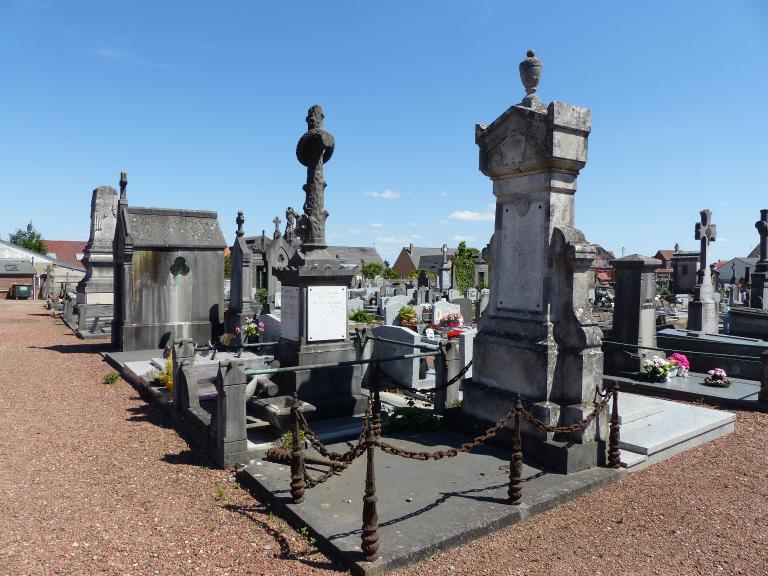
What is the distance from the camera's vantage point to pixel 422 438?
6.79 metres

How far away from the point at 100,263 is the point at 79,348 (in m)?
6.28

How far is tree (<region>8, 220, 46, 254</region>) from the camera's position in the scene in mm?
66319

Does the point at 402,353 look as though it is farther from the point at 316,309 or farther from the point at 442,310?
the point at 442,310

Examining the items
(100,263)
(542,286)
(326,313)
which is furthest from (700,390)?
(100,263)

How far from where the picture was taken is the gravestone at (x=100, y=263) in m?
19.3

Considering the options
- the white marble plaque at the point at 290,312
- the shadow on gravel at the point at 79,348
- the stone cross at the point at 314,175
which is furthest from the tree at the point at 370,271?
the white marble plaque at the point at 290,312

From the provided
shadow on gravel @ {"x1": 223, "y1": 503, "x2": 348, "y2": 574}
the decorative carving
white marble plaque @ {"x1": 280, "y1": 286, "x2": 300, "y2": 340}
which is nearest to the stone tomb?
the decorative carving

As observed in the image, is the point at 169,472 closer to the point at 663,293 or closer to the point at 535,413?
the point at 535,413

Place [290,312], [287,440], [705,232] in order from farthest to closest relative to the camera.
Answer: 1. [705,232]
2. [290,312]
3. [287,440]

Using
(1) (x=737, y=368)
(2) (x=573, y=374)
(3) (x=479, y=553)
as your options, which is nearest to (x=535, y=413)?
(2) (x=573, y=374)

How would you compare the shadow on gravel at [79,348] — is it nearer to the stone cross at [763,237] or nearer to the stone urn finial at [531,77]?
the stone urn finial at [531,77]

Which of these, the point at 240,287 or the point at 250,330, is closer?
the point at 250,330

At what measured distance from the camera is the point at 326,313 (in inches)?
330

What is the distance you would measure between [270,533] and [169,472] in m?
2.04
